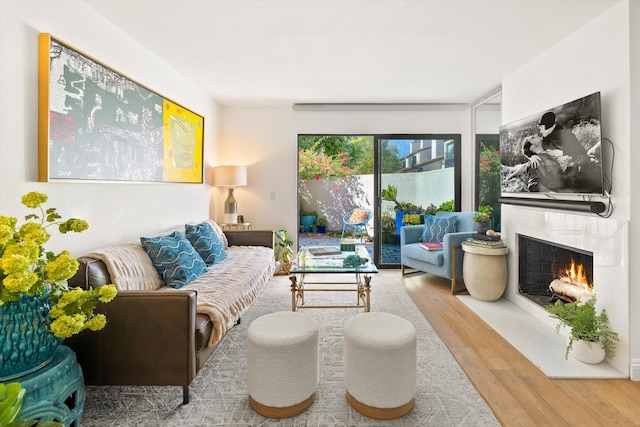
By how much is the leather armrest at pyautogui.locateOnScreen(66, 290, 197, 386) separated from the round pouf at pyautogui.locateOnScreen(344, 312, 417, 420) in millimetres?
923

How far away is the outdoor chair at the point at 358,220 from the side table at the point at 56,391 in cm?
513

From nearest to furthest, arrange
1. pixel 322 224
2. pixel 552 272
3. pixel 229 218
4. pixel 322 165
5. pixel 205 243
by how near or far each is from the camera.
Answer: pixel 552 272 < pixel 205 243 < pixel 229 218 < pixel 322 165 < pixel 322 224

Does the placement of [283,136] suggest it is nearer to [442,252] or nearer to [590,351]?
[442,252]

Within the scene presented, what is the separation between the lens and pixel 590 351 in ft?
7.98

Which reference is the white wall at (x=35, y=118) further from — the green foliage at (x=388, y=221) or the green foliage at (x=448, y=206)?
the green foliage at (x=448, y=206)

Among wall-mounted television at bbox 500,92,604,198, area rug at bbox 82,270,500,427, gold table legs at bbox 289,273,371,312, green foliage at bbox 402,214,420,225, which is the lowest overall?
area rug at bbox 82,270,500,427

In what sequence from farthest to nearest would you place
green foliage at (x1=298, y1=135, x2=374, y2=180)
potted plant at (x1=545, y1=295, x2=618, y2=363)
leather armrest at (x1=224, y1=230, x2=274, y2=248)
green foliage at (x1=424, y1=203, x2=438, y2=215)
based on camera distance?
green foliage at (x1=298, y1=135, x2=374, y2=180) < green foliage at (x1=424, y1=203, x2=438, y2=215) < leather armrest at (x1=224, y1=230, x2=274, y2=248) < potted plant at (x1=545, y1=295, x2=618, y2=363)

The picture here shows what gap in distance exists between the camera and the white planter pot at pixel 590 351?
2.42 m

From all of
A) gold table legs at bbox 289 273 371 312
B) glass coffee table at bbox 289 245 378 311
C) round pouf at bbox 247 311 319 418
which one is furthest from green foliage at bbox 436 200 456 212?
round pouf at bbox 247 311 319 418

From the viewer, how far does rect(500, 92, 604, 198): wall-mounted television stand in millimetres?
2512

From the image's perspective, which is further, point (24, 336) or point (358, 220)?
point (358, 220)

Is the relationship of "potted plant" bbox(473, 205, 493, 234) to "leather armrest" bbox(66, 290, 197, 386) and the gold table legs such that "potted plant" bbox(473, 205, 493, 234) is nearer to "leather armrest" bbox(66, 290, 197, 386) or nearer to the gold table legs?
the gold table legs

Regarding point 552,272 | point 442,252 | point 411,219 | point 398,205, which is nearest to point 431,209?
point 411,219

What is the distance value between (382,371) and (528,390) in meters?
1.02
